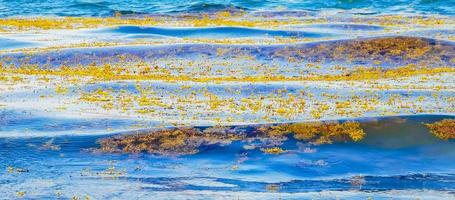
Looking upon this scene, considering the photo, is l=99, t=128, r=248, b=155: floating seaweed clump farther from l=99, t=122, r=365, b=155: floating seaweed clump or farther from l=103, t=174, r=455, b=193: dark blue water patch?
l=103, t=174, r=455, b=193: dark blue water patch

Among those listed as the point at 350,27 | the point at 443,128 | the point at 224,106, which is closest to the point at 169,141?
the point at 224,106

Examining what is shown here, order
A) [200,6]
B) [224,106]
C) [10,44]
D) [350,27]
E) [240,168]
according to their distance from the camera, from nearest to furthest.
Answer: [240,168]
[224,106]
[10,44]
[350,27]
[200,6]

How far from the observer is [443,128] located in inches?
590

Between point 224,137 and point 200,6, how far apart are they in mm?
36034

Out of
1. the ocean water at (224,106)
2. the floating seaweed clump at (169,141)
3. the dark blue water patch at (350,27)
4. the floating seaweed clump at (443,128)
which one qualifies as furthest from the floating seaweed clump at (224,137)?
the dark blue water patch at (350,27)

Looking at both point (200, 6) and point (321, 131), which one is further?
point (200, 6)

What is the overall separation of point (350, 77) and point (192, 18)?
22.7m

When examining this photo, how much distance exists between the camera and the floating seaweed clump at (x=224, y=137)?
14.1 meters

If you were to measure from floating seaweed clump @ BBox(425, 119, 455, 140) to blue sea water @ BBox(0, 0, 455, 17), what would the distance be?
103 feet

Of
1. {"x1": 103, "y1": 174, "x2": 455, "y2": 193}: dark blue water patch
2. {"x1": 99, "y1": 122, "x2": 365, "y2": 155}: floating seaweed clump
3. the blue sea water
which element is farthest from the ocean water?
the blue sea water

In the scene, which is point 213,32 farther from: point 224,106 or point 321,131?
point 321,131

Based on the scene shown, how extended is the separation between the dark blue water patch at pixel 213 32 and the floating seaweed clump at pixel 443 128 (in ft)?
54.0

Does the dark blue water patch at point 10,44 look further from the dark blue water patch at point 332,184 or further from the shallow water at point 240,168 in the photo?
the dark blue water patch at point 332,184

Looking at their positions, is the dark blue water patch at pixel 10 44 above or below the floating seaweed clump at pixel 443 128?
below
